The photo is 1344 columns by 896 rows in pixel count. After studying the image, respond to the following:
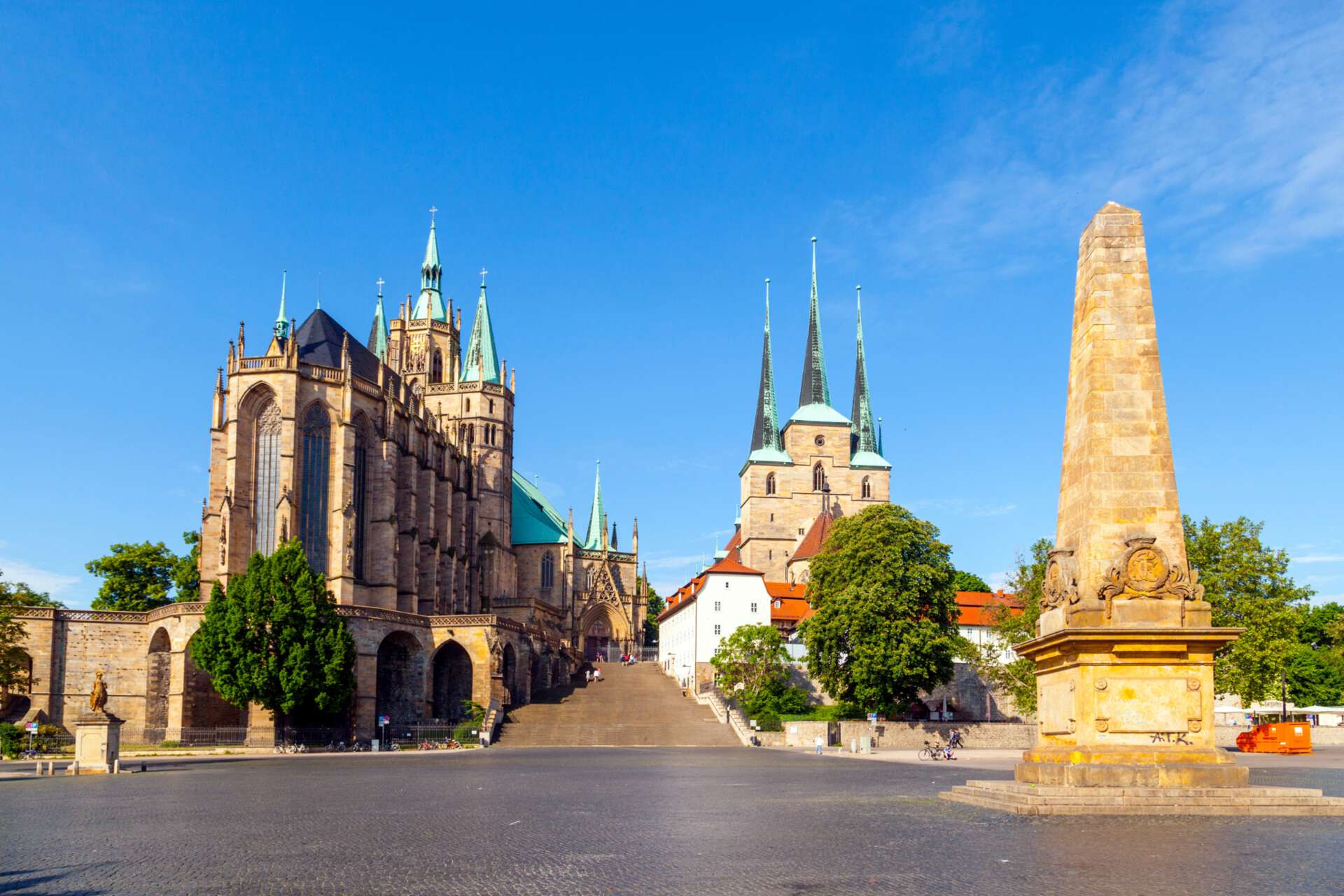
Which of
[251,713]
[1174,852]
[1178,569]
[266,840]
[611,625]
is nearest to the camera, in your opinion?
[1174,852]

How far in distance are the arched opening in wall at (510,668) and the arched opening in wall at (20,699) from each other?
22759 mm

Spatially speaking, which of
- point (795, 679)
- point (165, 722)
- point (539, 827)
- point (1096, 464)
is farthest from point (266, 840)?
point (795, 679)

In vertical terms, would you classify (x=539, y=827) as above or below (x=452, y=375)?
below

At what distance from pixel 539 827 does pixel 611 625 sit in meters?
102

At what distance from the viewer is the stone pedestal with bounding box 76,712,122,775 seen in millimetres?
33562

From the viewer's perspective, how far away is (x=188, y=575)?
71.0 m

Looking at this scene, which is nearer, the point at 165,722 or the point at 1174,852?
the point at 1174,852

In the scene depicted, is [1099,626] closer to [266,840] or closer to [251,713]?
[266,840]

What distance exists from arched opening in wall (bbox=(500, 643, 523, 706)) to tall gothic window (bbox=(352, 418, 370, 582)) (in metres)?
9.20

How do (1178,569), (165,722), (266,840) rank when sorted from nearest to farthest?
1. (266,840)
2. (1178,569)
3. (165,722)

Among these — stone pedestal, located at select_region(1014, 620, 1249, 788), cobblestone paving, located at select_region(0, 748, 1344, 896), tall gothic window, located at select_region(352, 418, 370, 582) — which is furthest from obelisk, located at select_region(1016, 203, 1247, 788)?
tall gothic window, located at select_region(352, 418, 370, 582)

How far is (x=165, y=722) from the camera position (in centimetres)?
5978

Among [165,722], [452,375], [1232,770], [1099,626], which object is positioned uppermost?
[452,375]

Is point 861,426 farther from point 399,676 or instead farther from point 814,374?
point 399,676
